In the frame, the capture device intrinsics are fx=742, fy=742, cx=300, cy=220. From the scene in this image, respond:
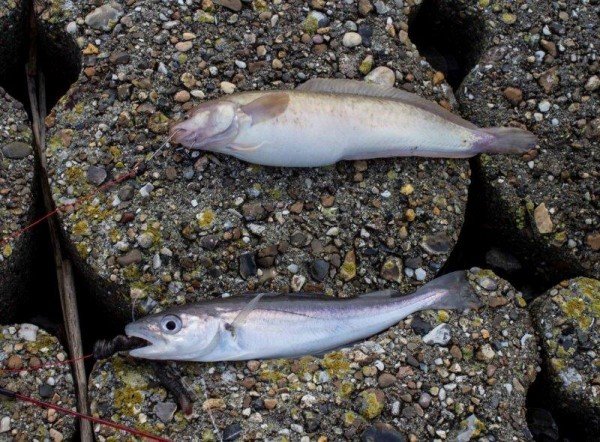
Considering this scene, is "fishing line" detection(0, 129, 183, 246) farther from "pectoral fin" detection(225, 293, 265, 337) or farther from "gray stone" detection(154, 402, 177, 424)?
"gray stone" detection(154, 402, 177, 424)

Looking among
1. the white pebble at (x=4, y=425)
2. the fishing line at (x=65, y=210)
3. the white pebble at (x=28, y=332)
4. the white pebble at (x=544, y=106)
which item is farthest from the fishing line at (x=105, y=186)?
the white pebble at (x=544, y=106)

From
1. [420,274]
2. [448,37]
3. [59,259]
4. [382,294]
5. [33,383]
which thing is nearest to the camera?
[33,383]

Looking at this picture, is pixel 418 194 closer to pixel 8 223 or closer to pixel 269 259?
pixel 269 259

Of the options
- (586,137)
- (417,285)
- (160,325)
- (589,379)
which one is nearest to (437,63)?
(586,137)

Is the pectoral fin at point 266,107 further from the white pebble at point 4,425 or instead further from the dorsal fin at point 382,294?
the white pebble at point 4,425

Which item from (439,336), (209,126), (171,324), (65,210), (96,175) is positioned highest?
(209,126)

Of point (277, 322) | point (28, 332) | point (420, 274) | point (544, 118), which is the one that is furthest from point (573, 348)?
point (28, 332)

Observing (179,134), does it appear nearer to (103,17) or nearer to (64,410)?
(103,17)
